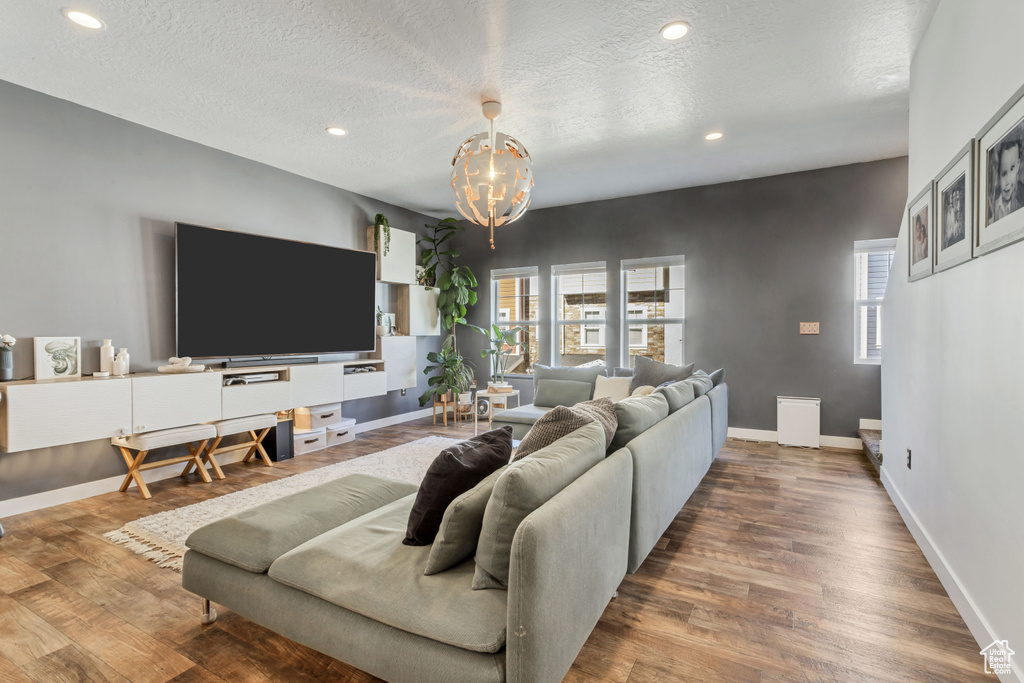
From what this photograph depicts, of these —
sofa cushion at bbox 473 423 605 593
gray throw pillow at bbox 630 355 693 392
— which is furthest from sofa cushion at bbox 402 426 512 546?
gray throw pillow at bbox 630 355 693 392

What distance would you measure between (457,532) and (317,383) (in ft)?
12.0

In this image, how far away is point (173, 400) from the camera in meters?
3.60

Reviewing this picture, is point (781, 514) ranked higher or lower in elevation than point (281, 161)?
lower

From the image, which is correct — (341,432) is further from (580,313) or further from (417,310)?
(580,313)

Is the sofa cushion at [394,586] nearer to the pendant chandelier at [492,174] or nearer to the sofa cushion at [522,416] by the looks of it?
the pendant chandelier at [492,174]

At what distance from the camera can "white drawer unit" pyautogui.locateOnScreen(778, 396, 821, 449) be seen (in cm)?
475

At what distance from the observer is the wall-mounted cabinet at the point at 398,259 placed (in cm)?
570

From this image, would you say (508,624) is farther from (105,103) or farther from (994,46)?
(105,103)

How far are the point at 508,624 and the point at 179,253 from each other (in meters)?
4.01

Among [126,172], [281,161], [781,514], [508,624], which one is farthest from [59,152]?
[781,514]

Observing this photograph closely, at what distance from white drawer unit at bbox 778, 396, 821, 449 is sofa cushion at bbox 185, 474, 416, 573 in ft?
13.9

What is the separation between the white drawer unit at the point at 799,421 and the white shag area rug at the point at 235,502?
132 inches

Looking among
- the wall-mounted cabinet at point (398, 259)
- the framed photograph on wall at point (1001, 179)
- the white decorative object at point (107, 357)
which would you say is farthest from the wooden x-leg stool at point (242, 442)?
the framed photograph on wall at point (1001, 179)

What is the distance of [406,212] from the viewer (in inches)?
252
